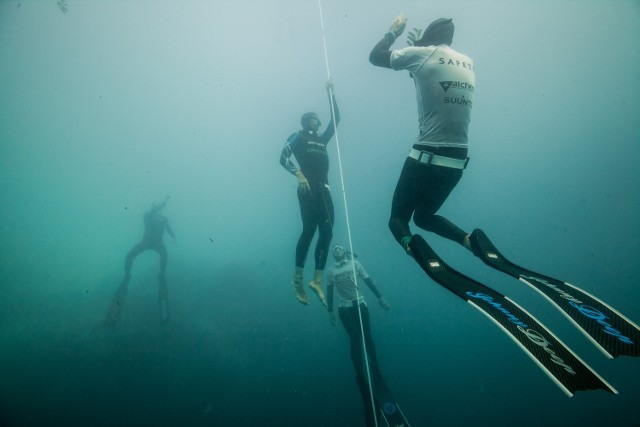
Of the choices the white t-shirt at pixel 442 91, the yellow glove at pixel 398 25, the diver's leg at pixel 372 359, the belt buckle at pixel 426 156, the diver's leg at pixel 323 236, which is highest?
the yellow glove at pixel 398 25

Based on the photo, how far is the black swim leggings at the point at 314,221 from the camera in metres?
5.11

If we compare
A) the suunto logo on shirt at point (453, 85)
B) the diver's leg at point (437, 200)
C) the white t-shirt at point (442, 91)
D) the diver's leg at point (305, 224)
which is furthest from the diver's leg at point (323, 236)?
the suunto logo on shirt at point (453, 85)

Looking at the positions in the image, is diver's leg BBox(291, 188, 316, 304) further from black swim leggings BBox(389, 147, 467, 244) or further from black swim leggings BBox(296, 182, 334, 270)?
black swim leggings BBox(389, 147, 467, 244)

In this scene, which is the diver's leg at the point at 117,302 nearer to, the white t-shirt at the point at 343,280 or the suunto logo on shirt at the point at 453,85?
the white t-shirt at the point at 343,280

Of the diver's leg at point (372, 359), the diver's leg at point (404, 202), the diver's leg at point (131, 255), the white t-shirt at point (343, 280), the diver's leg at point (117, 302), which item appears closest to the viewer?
the diver's leg at point (404, 202)

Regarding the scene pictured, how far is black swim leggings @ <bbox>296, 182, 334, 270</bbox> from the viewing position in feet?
16.8

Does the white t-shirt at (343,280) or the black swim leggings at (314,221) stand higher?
the black swim leggings at (314,221)

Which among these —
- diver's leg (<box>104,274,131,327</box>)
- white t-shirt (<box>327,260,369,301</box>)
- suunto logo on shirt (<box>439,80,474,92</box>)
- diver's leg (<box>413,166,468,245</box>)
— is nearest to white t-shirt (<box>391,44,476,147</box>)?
suunto logo on shirt (<box>439,80,474,92</box>)

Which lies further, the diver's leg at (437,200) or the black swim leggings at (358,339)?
the black swim leggings at (358,339)

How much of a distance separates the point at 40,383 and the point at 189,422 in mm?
8885

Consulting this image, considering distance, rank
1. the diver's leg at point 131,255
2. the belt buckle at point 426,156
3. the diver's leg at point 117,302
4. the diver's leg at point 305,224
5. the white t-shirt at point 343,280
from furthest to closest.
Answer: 1. the diver's leg at point 117,302
2. the diver's leg at point 131,255
3. the white t-shirt at point 343,280
4. the diver's leg at point 305,224
5. the belt buckle at point 426,156

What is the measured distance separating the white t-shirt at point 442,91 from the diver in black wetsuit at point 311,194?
8.75ft

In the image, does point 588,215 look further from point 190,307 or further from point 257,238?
point 257,238

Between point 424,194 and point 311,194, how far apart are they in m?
2.75
